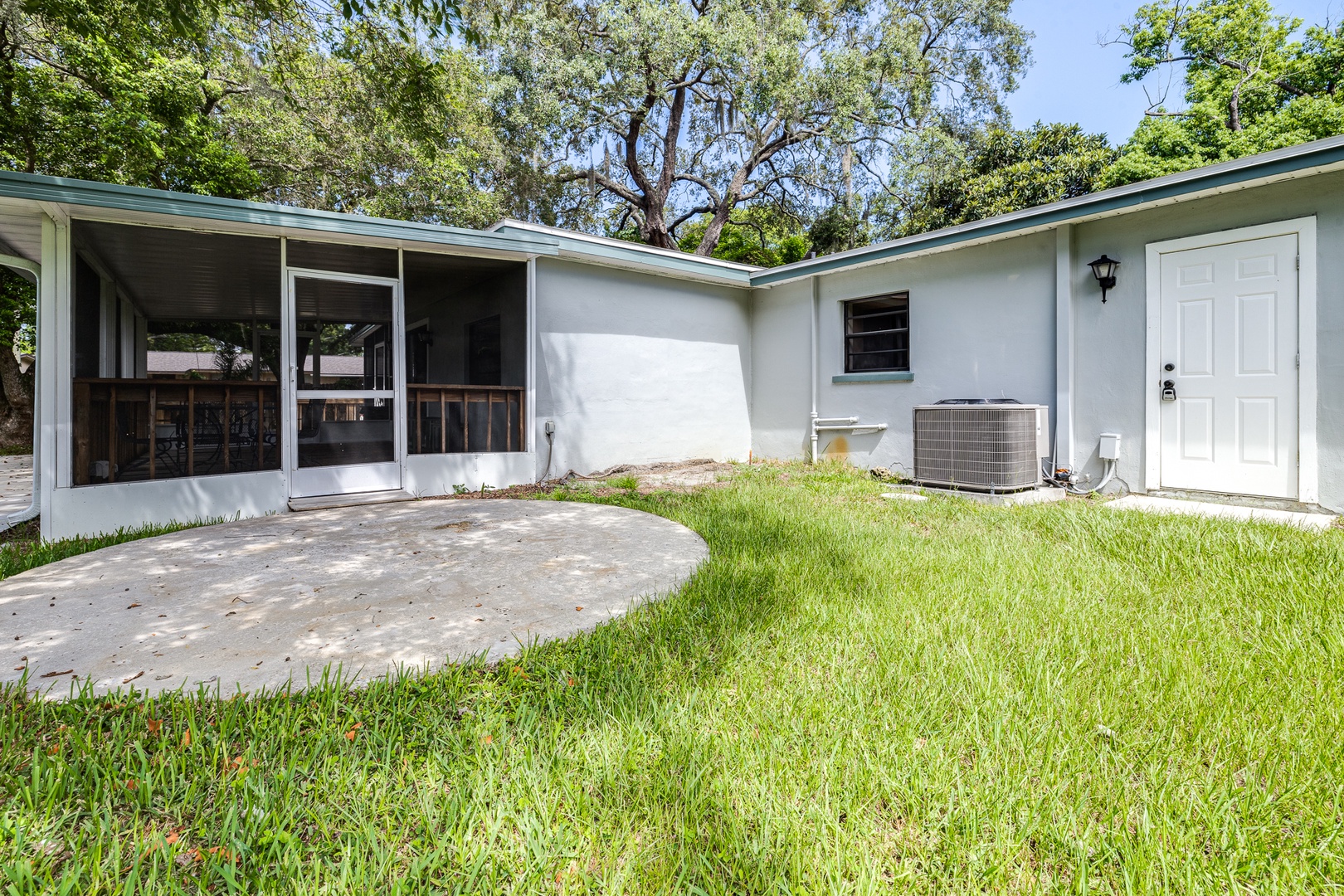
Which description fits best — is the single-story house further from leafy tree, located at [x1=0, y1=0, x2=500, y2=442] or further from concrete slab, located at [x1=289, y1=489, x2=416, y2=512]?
leafy tree, located at [x1=0, y1=0, x2=500, y2=442]

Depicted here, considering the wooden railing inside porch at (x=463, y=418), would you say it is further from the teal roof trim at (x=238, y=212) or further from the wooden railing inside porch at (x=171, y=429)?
the teal roof trim at (x=238, y=212)

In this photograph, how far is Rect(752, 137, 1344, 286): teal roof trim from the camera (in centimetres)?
404

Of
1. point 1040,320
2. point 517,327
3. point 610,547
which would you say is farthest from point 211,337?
point 1040,320

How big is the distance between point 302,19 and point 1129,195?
7.82 m

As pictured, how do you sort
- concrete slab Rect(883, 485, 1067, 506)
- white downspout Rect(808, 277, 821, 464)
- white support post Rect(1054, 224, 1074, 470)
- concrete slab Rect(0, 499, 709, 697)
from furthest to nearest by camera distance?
white downspout Rect(808, 277, 821, 464) < white support post Rect(1054, 224, 1074, 470) < concrete slab Rect(883, 485, 1067, 506) < concrete slab Rect(0, 499, 709, 697)

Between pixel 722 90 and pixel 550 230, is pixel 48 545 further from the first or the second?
pixel 722 90

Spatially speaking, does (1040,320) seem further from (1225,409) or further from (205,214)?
(205,214)

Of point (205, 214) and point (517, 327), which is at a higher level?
point (205, 214)

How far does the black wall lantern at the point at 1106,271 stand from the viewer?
17.0 feet

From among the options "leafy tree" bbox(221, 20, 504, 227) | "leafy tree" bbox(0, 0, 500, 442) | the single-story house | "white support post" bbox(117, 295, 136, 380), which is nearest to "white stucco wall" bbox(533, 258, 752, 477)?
the single-story house

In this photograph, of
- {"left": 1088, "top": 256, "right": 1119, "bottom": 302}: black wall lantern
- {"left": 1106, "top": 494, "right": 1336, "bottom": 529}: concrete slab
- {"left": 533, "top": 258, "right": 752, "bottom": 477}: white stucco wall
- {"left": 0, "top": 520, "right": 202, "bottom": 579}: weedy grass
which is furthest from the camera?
{"left": 533, "top": 258, "right": 752, "bottom": 477}: white stucco wall

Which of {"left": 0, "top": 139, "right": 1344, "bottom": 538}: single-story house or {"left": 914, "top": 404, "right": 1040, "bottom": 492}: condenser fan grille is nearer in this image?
{"left": 0, "top": 139, "right": 1344, "bottom": 538}: single-story house

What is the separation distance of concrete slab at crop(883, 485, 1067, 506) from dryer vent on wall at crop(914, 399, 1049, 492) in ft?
0.20

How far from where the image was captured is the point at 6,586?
2.84m
